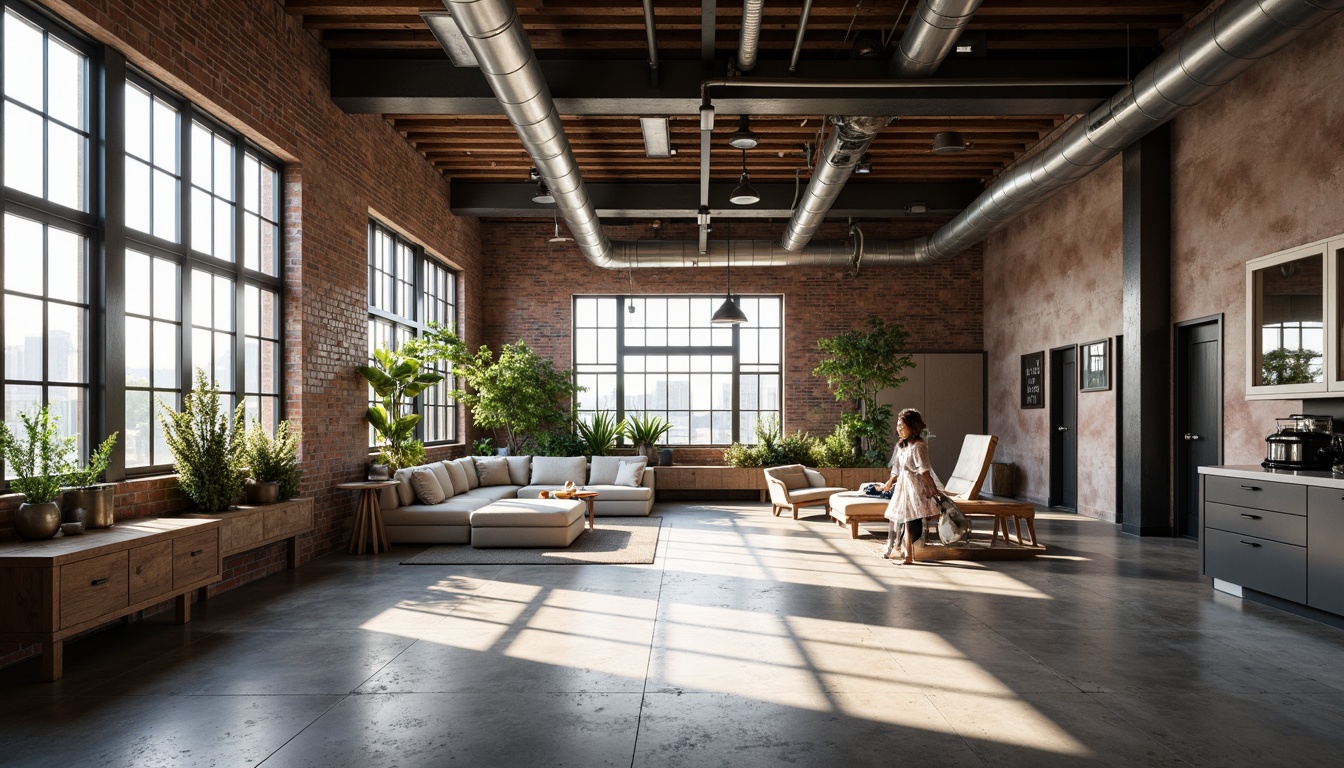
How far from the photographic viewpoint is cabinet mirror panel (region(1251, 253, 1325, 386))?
559 centimetres

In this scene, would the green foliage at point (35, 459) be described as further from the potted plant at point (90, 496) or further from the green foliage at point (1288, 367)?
the green foliage at point (1288, 367)

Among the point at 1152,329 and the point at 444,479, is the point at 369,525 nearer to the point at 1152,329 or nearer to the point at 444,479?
the point at 444,479

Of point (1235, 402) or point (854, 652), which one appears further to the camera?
point (1235, 402)

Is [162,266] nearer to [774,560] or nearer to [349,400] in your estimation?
[349,400]

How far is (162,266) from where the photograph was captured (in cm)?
579

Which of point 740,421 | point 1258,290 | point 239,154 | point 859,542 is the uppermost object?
point 239,154

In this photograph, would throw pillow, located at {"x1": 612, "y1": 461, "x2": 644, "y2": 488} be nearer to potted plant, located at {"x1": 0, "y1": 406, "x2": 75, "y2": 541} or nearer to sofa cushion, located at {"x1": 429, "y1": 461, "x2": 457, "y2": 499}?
sofa cushion, located at {"x1": 429, "y1": 461, "x2": 457, "y2": 499}

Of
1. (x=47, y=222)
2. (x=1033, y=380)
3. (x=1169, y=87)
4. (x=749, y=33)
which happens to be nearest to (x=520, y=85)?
(x=749, y=33)

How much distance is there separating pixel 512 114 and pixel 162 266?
9.14ft

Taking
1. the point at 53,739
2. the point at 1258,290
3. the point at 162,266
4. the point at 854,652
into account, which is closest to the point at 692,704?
the point at 854,652

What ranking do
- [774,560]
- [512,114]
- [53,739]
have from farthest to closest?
[774,560] → [512,114] → [53,739]

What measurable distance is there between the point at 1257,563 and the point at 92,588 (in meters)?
6.79

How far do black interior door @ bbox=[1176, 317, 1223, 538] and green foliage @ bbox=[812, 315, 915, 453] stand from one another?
14.7 feet

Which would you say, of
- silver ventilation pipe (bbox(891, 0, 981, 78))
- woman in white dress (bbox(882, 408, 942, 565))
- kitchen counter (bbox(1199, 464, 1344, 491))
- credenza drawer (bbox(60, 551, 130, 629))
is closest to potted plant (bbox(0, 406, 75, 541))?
credenza drawer (bbox(60, 551, 130, 629))
